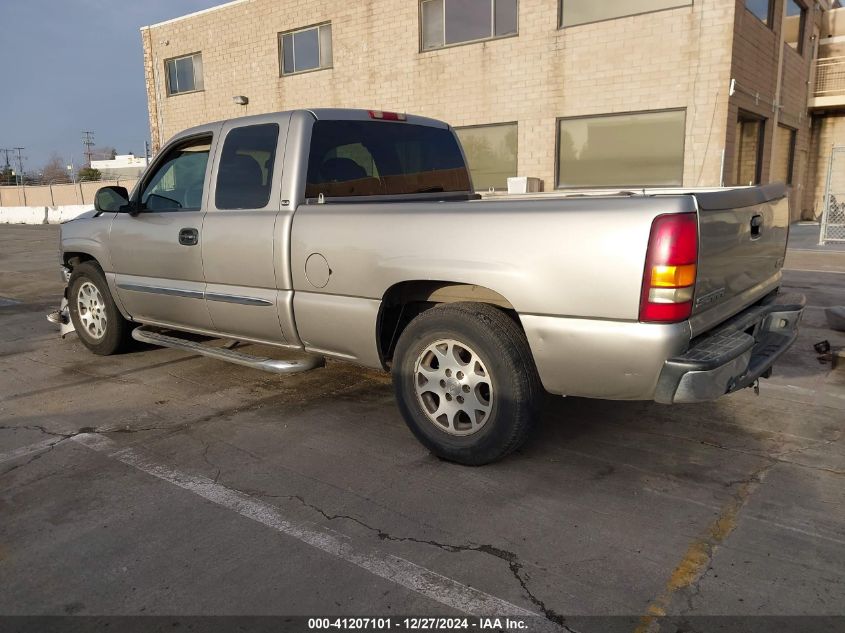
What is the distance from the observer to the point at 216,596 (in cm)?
260

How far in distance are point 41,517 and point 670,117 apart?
13697 mm

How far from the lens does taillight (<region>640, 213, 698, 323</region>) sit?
118 inches

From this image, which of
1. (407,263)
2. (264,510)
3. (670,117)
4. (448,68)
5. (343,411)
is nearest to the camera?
(264,510)

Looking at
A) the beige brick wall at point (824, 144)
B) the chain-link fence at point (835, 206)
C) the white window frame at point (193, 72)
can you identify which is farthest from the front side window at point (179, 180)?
the beige brick wall at point (824, 144)

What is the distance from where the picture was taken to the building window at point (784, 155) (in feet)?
59.6

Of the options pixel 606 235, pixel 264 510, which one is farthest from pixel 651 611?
pixel 264 510

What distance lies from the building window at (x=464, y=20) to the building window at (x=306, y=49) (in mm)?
3398

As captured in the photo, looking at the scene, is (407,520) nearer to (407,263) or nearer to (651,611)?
(651,611)

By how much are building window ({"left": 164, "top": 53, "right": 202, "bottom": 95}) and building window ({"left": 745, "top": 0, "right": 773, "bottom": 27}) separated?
657 inches

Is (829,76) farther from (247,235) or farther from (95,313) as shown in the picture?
(95,313)

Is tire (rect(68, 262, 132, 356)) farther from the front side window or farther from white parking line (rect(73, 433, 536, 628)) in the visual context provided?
white parking line (rect(73, 433, 536, 628))

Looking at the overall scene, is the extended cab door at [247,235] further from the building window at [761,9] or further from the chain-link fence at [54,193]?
the chain-link fence at [54,193]

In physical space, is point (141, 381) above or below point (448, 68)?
below

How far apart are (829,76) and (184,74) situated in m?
20.9
